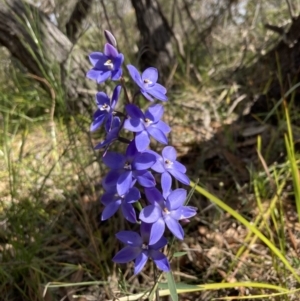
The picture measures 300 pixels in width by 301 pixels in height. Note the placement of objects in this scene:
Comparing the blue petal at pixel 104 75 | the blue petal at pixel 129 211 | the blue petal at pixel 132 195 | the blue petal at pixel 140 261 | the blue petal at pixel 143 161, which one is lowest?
the blue petal at pixel 140 261

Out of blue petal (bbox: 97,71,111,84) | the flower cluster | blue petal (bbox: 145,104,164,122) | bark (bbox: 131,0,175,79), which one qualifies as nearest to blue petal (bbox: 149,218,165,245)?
the flower cluster

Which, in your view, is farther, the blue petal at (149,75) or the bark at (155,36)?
the bark at (155,36)

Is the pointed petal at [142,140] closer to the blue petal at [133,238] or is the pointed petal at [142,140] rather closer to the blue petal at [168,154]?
the blue petal at [168,154]

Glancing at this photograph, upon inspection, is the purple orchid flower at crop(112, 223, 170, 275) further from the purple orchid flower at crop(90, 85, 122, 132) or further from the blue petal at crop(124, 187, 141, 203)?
the purple orchid flower at crop(90, 85, 122, 132)

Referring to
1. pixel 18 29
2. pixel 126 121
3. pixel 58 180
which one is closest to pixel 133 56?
pixel 18 29

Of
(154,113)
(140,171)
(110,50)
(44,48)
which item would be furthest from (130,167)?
(44,48)

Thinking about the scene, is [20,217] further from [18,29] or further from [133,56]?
[133,56]

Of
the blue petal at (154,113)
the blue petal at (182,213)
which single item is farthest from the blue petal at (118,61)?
the blue petal at (182,213)
